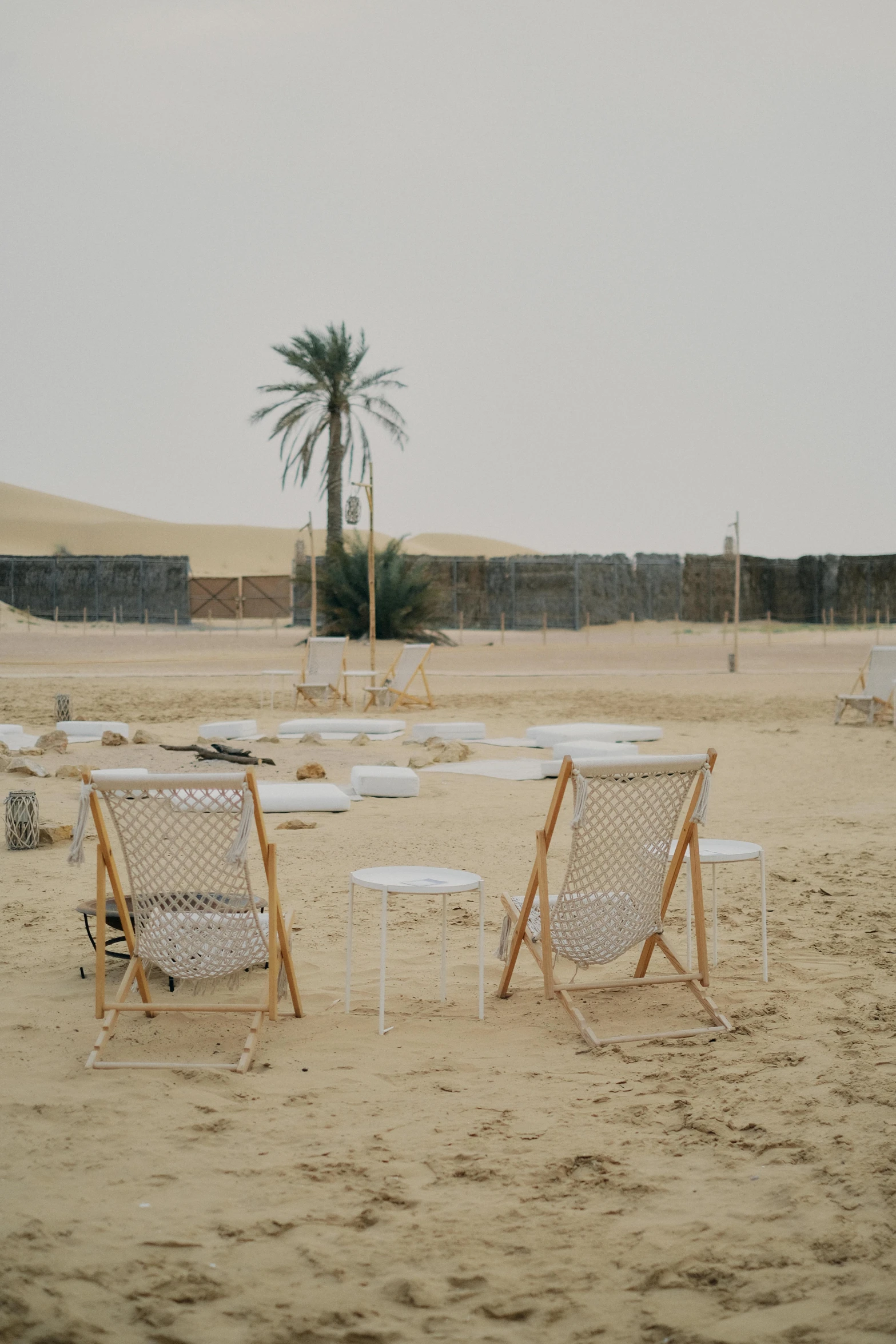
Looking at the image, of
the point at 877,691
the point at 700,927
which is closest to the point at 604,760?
the point at 700,927

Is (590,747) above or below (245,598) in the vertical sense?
below

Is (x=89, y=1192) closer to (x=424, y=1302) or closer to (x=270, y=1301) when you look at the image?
(x=270, y=1301)

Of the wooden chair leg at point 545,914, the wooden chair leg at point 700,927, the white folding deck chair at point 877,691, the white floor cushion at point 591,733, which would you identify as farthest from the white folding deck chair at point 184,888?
the white folding deck chair at point 877,691

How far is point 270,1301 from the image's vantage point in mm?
2400

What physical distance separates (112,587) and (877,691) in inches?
946

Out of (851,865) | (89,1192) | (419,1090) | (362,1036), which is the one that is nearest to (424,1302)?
(89,1192)

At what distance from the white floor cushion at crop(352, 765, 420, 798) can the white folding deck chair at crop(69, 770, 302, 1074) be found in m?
4.68

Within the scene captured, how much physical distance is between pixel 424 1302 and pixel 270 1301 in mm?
285

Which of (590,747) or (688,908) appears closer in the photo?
(688,908)

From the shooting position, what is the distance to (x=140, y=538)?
7231 centimetres

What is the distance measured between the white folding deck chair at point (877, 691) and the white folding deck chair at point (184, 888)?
10.6 meters

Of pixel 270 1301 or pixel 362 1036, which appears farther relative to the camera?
pixel 362 1036

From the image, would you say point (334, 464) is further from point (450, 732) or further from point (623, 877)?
point (623, 877)

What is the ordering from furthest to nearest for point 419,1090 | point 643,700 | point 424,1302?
point 643,700
point 419,1090
point 424,1302
